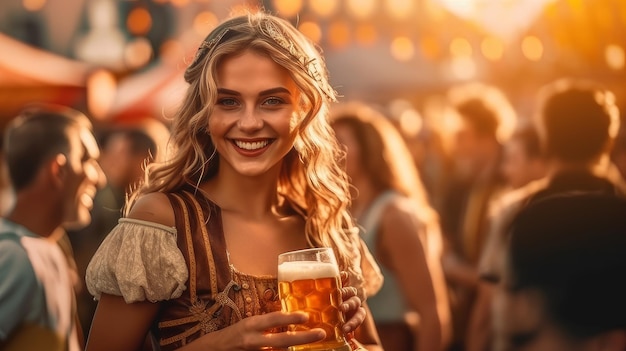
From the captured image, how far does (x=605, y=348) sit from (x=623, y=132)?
788 cm

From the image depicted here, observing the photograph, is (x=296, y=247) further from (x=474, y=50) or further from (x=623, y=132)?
(x=474, y=50)

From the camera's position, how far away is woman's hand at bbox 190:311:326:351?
7.94 ft

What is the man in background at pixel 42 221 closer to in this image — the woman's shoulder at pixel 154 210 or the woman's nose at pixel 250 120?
the woman's shoulder at pixel 154 210

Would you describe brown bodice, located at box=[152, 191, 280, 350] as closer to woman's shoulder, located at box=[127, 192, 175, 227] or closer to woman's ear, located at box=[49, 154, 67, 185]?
woman's shoulder, located at box=[127, 192, 175, 227]

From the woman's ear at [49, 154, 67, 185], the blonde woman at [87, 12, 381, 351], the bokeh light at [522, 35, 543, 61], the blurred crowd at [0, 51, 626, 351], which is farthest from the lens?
the bokeh light at [522, 35, 543, 61]

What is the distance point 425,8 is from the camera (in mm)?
17016

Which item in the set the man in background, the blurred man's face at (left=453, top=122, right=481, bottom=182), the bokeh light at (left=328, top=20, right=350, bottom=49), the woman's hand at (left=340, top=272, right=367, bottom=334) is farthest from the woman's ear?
the bokeh light at (left=328, top=20, right=350, bottom=49)

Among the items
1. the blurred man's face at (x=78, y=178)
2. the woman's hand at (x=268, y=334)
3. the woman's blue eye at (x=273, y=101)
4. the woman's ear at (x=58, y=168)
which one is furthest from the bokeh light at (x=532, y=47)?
the woman's hand at (x=268, y=334)

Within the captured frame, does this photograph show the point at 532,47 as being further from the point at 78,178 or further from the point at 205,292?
the point at 205,292

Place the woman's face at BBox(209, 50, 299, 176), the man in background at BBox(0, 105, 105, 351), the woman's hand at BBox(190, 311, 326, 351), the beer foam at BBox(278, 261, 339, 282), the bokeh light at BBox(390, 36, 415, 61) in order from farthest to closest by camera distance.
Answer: the bokeh light at BBox(390, 36, 415, 61) < the man in background at BBox(0, 105, 105, 351) < the woman's face at BBox(209, 50, 299, 176) < the beer foam at BBox(278, 261, 339, 282) < the woman's hand at BBox(190, 311, 326, 351)

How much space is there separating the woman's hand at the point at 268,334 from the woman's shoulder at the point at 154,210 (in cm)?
34

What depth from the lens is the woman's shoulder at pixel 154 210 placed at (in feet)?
8.79

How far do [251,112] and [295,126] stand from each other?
155mm

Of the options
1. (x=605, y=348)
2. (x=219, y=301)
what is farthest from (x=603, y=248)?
(x=219, y=301)
